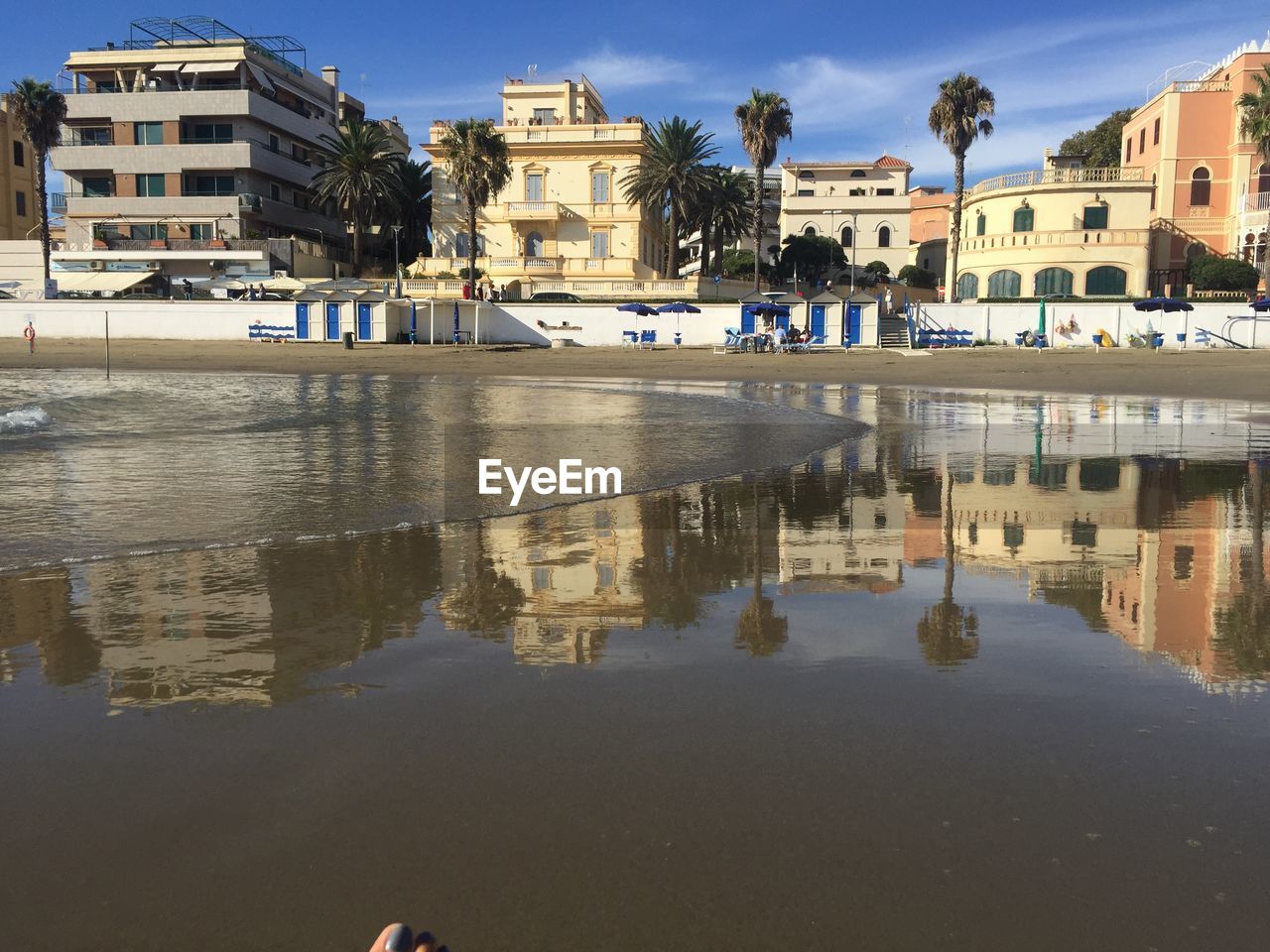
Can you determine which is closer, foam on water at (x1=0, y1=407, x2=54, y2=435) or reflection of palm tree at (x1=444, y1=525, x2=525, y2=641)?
reflection of palm tree at (x1=444, y1=525, x2=525, y2=641)

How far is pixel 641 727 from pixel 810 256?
70.8 m

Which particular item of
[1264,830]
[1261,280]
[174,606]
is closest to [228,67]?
[1261,280]

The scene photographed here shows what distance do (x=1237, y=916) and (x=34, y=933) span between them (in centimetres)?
340

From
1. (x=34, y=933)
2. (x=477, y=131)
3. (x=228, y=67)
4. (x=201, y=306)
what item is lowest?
(x=34, y=933)

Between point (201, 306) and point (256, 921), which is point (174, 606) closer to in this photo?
point (256, 921)

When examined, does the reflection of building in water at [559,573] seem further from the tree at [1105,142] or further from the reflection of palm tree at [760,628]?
the tree at [1105,142]

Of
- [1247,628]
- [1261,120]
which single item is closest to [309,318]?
[1261,120]

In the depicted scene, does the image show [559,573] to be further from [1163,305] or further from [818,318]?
[1163,305]

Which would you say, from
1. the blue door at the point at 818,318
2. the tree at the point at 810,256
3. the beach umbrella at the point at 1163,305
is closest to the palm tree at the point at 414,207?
the tree at the point at 810,256

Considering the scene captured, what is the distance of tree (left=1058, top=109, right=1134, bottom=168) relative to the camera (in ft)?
223

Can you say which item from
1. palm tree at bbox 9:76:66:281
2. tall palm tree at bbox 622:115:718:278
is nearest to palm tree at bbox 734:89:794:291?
tall palm tree at bbox 622:115:718:278

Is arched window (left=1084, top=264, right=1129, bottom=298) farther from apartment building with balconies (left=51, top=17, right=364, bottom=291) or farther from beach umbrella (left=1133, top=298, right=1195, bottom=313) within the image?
→ apartment building with balconies (left=51, top=17, right=364, bottom=291)

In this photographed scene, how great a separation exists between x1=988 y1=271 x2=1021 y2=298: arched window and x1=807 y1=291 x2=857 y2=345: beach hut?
11659 mm

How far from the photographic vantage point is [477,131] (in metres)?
55.5
